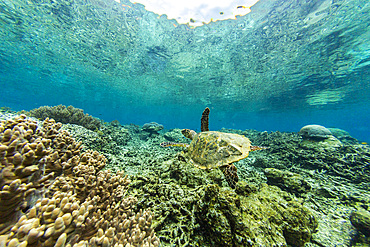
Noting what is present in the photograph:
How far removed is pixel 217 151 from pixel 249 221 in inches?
64.9

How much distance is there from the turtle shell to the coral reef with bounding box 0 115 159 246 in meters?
1.90

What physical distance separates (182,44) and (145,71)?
27.7 ft

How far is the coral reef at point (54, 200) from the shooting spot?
1221 millimetres

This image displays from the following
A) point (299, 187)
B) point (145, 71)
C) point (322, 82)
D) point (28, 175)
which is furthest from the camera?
point (145, 71)

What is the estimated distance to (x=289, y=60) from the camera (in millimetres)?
13102

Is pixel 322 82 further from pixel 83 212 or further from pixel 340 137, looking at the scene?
pixel 83 212

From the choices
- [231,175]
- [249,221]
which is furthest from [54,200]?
[231,175]

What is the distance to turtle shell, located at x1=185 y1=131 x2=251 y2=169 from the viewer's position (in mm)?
3213

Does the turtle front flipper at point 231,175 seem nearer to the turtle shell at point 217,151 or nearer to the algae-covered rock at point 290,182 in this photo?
the turtle shell at point 217,151

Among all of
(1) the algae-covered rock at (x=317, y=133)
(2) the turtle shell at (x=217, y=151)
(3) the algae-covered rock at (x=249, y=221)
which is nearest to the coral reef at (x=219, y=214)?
(3) the algae-covered rock at (x=249, y=221)

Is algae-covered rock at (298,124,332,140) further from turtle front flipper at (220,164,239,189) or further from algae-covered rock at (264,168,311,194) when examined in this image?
turtle front flipper at (220,164,239,189)

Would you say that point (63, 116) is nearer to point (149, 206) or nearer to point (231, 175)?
point (149, 206)

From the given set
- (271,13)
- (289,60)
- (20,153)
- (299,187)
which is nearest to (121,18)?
(271,13)

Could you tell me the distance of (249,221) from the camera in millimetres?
2031
